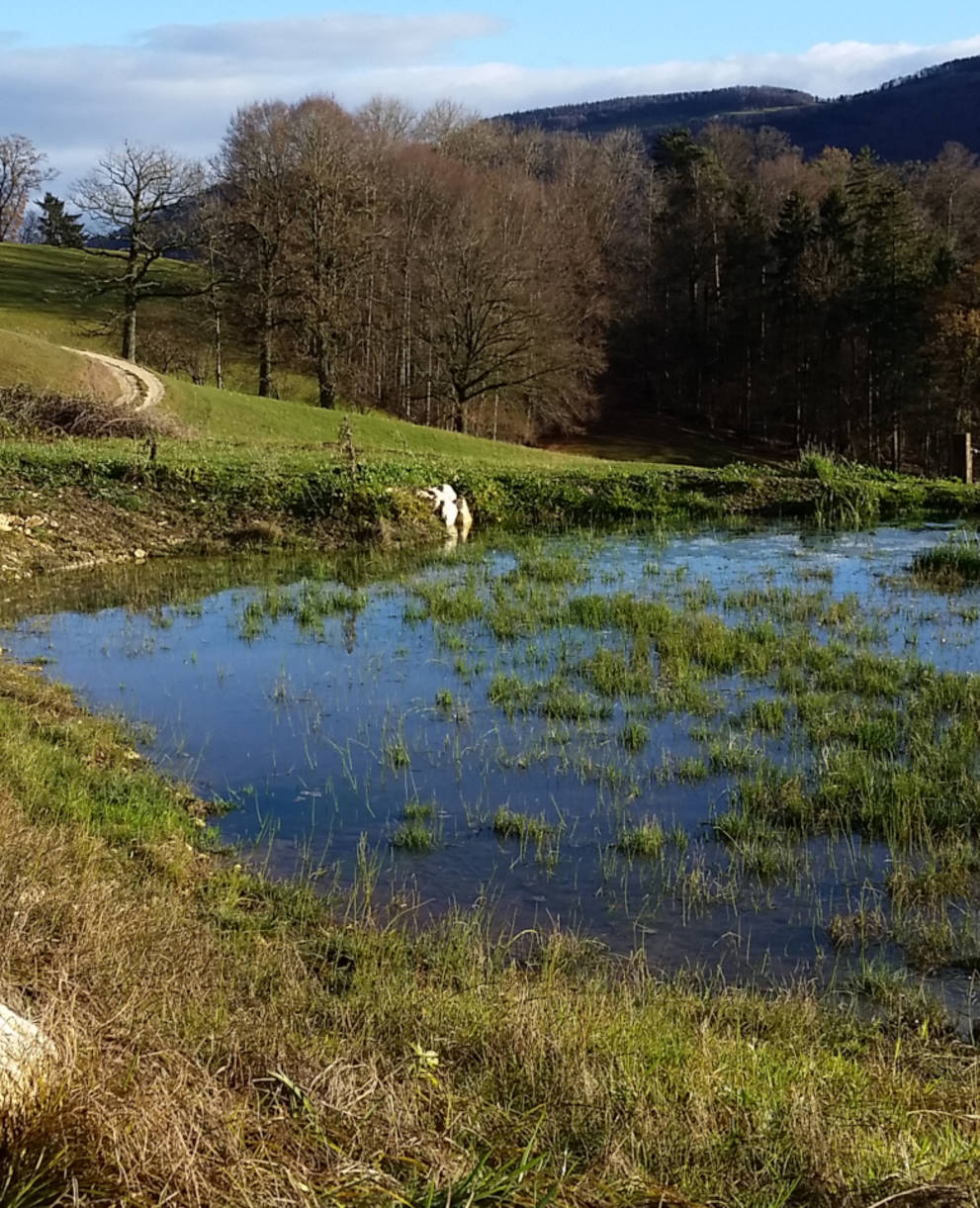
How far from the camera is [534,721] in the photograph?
377 inches

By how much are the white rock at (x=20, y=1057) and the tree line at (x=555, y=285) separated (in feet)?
145

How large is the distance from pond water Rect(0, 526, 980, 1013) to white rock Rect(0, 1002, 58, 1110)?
3.30m

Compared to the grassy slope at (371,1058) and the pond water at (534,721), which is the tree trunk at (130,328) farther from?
the grassy slope at (371,1058)

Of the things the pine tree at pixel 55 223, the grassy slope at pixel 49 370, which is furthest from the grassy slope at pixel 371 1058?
the pine tree at pixel 55 223

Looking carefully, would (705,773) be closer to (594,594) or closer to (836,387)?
(594,594)

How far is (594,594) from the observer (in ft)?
48.7

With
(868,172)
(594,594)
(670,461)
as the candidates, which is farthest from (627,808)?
(868,172)

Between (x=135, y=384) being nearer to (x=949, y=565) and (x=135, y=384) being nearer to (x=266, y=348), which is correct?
(x=266, y=348)

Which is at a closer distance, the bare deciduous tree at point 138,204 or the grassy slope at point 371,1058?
the grassy slope at point 371,1058

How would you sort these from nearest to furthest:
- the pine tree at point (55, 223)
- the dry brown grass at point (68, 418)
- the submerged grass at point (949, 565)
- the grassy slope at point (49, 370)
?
the submerged grass at point (949, 565) < the dry brown grass at point (68, 418) < the grassy slope at point (49, 370) < the pine tree at point (55, 223)

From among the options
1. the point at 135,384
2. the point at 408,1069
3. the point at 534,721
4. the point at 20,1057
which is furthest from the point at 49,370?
A: the point at 20,1057

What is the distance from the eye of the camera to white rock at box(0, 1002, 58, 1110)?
2605mm

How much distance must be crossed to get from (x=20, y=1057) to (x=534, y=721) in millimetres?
7009

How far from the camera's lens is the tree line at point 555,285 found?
46500 mm
